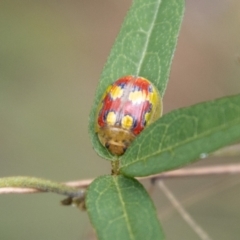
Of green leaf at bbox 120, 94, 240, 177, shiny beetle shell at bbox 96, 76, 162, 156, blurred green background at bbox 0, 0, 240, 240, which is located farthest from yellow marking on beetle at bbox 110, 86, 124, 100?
blurred green background at bbox 0, 0, 240, 240

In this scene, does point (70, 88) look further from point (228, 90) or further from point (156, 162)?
point (156, 162)

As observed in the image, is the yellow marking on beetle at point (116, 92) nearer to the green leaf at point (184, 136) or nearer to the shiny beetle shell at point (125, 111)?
the shiny beetle shell at point (125, 111)

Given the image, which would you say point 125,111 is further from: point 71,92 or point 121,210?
point 71,92

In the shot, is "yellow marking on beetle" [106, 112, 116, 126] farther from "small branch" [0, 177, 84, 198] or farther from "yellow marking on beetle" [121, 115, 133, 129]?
"small branch" [0, 177, 84, 198]

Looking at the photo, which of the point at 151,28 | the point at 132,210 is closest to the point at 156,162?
the point at 132,210

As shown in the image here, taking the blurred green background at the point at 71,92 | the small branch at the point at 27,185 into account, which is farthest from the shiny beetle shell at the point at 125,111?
the blurred green background at the point at 71,92

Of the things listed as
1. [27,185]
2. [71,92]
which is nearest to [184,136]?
[27,185]

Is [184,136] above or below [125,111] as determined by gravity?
below
